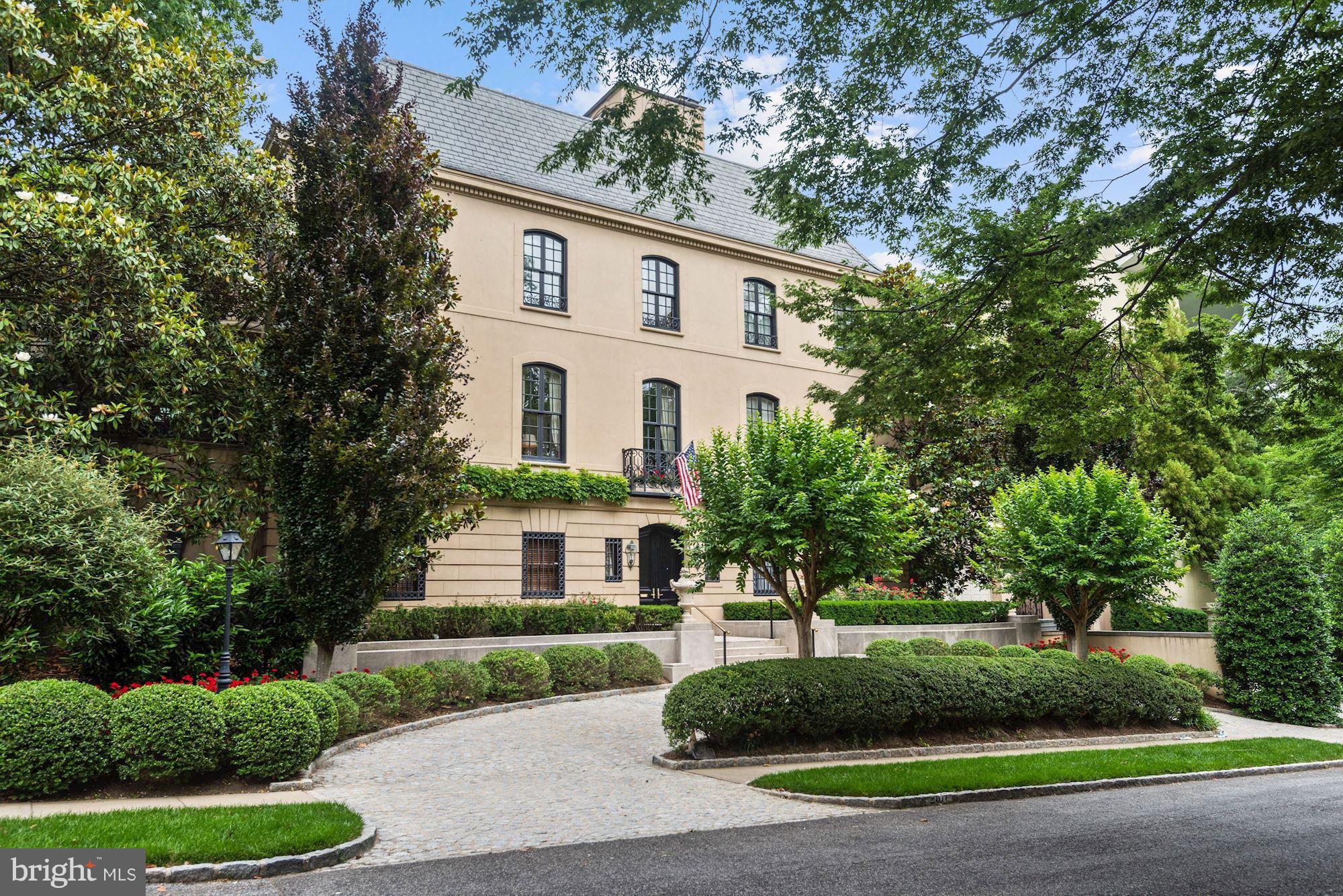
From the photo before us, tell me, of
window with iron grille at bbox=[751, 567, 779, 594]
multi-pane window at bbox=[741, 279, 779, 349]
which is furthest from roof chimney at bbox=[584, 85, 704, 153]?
Answer: multi-pane window at bbox=[741, 279, 779, 349]

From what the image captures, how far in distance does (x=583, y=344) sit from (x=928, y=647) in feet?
37.7

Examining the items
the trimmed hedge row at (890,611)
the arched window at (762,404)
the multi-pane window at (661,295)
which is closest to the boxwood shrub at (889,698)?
the trimmed hedge row at (890,611)

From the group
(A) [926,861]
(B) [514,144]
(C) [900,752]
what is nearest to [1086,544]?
(C) [900,752]

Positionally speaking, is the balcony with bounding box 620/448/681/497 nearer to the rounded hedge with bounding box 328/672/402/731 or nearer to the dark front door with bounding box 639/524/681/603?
the dark front door with bounding box 639/524/681/603

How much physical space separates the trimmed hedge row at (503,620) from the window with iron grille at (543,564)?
44.3 inches

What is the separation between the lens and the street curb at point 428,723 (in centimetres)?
947

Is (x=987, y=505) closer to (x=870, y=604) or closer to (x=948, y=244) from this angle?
(x=870, y=604)

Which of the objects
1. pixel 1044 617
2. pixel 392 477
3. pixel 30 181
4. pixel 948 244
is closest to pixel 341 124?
pixel 30 181

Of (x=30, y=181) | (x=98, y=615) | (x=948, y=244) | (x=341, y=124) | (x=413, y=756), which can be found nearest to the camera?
(x=948, y=244)

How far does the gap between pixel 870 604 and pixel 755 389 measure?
7320 mm

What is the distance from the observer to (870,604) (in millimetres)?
23109

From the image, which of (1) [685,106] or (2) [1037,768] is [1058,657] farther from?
(1) [685,106]

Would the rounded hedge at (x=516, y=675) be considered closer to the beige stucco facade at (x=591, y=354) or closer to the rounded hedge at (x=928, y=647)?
the beige stucco facade at (x=591, y=354)

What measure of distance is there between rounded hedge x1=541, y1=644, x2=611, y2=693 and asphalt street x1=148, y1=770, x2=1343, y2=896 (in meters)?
8.66
